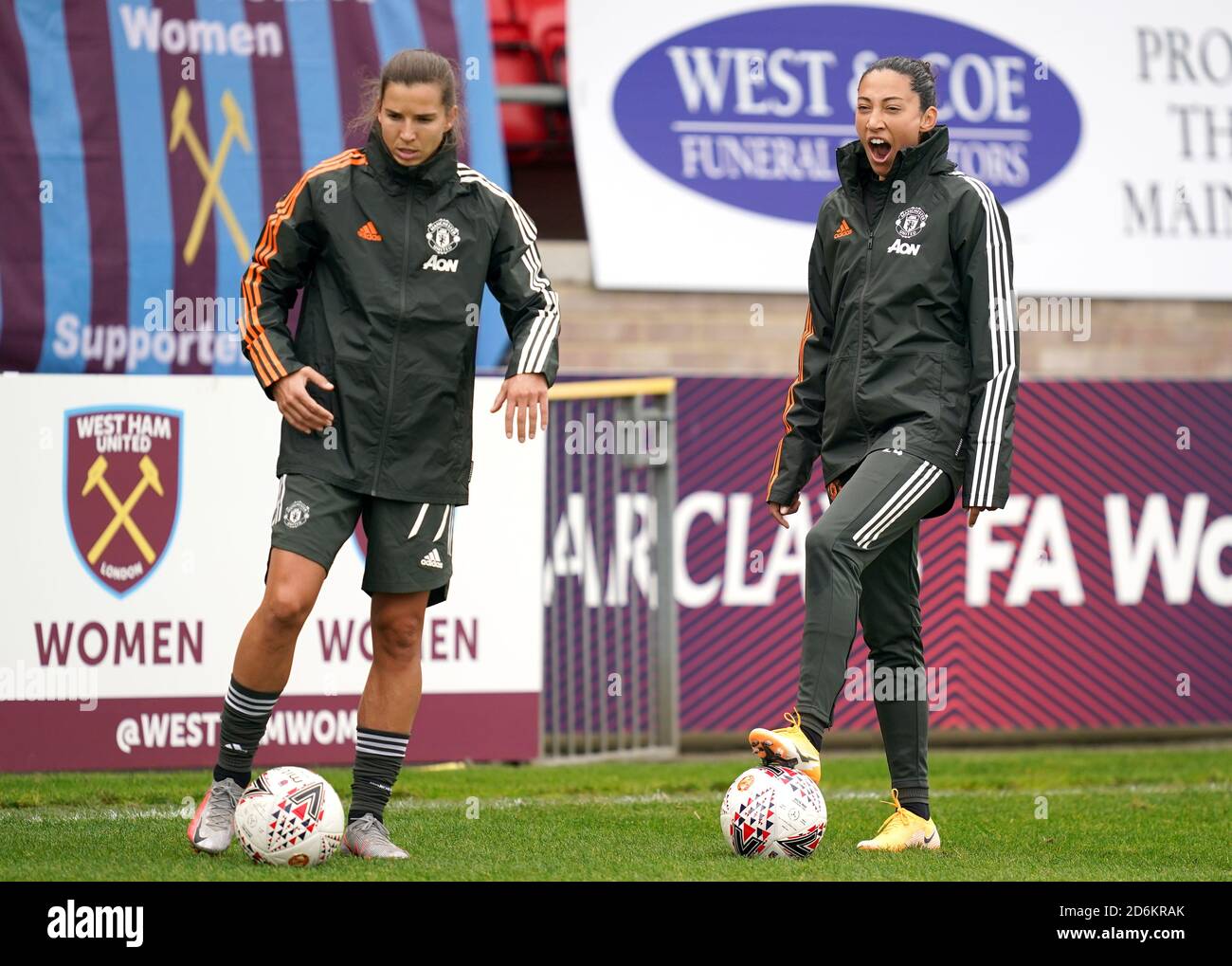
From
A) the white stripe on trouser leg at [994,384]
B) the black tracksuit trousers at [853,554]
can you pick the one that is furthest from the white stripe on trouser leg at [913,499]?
the white stripe on trouser leg at [994,384]

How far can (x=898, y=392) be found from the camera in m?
5.11

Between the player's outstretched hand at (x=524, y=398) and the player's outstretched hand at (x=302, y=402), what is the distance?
0.48m

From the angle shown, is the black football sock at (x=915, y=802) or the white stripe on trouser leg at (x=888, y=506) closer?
the white stripe on trouser leg at (x=888, y=506)

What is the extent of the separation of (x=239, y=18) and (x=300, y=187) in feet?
17.6

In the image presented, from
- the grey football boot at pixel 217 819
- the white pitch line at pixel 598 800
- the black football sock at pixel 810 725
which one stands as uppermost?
the black football sock at pixel 810 725

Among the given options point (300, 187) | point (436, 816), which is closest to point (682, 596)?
point (436, 816)

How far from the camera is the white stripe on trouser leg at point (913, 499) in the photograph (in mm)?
5020

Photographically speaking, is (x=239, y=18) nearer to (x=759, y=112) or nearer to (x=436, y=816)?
(x=759, y=112)

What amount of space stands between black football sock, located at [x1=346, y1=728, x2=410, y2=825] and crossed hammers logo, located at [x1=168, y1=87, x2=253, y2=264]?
496 cm

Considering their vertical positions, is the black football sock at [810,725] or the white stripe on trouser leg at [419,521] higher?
the white stripe on trouser leg at [419,521]

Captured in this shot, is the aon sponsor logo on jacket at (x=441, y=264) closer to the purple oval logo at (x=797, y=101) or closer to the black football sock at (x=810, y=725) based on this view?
the black football sock at (x=810, y=725)

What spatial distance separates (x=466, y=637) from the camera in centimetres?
822

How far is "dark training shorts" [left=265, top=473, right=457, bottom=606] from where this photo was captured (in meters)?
4.80

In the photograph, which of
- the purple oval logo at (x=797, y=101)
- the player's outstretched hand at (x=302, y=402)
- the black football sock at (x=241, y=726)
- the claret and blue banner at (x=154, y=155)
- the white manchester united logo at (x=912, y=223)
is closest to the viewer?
the player's outstretched hand at (x=302, y=402)
